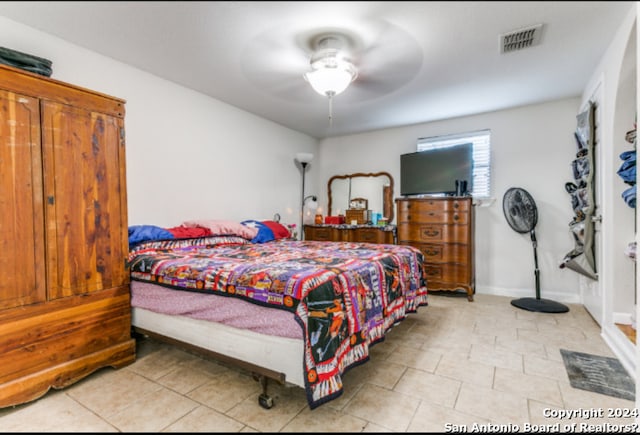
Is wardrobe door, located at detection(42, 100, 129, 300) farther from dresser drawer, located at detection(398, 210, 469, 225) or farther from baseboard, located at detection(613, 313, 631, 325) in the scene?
baseboard, located at detection(613, 313, 631, 325)

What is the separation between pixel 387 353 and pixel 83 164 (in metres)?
2.36

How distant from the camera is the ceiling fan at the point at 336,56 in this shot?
6.99ft

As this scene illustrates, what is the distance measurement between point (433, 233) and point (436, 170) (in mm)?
885

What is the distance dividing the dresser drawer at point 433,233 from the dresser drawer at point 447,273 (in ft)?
0.99

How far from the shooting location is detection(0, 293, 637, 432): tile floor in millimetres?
1483

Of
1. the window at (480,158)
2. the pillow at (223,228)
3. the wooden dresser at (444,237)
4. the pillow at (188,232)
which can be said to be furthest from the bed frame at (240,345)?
the window at (480,158)

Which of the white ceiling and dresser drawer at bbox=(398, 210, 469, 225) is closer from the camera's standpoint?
the white ceiling

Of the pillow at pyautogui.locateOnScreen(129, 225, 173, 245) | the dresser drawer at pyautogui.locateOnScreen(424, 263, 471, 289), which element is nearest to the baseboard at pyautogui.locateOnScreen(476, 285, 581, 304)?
the dresser drawer at pyautogui.locateOnScreen(424, 263, 471, 289)

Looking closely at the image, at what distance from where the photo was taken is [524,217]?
361 centimetres

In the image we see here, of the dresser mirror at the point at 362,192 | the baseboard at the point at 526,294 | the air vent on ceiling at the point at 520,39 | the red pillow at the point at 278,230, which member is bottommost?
the baseboard at the point at 526,294

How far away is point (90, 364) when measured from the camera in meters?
1.91

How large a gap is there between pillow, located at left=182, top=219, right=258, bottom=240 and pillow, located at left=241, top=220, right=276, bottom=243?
0.16 feet

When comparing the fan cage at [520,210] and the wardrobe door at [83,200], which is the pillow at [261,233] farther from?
the fan cage at [520,210]

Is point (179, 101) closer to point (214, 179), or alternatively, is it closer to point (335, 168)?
point (214, 179)
